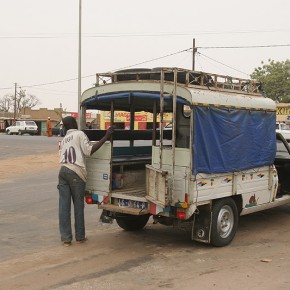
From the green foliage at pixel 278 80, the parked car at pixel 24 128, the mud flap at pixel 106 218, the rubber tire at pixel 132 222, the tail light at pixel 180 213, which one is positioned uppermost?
the green foliage at pixel 278 80

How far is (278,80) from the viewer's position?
53.6 metres

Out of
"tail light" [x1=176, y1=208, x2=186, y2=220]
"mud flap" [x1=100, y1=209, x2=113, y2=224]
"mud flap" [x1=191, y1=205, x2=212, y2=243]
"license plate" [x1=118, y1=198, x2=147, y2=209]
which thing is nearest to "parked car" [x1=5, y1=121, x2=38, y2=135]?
"mud flap" [x1=100, y1=209, x2=113, y2=224]

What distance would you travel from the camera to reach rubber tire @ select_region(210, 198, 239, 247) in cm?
639

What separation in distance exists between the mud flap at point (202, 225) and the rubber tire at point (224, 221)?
0.07 meters

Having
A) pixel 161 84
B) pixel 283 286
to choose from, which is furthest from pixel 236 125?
pixel 283 286

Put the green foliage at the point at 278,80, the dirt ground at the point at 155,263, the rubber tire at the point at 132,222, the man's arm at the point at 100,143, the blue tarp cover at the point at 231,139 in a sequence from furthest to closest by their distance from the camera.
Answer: the green foliage at the point at 278,80, the rubber tire at the point at 132,222, the man's arm at the point at 100,143, the blue tarp cover at the point at 231,139, the dirt ground at the point at 155,263

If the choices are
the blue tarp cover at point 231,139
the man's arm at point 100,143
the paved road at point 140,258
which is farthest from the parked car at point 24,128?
the man's arm at point 100,143

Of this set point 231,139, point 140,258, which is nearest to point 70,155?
point 140,258

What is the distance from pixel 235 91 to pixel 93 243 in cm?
314

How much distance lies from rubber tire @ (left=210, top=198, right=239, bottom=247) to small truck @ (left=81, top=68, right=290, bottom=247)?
1 cm

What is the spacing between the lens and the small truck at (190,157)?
6.01m

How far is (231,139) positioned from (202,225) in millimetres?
1304

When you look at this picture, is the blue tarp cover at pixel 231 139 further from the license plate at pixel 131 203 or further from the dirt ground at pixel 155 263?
the dirt ground at pixel 155 263

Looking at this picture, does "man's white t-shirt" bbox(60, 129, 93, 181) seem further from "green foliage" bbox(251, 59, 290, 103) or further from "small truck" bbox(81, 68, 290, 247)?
"green foliage" bbox(251, 59, 290, 103)
